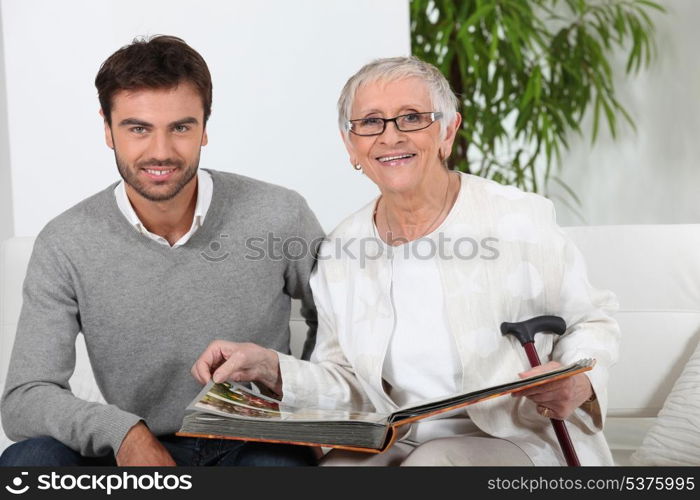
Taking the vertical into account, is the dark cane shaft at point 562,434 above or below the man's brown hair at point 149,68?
below

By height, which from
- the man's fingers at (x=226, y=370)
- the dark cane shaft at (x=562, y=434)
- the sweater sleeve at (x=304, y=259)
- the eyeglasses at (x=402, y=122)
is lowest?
the dark cane shaft at (x=562, y=434)

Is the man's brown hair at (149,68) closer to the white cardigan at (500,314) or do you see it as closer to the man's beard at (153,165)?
the man's beard at (153,165)

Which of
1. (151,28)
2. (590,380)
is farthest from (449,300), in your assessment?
(151,28)

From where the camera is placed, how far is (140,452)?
4.66ft

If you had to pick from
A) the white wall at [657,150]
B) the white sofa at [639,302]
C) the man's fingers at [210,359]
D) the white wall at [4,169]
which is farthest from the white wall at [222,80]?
the white wall at [657,150]

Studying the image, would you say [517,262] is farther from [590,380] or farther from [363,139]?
[363,139]

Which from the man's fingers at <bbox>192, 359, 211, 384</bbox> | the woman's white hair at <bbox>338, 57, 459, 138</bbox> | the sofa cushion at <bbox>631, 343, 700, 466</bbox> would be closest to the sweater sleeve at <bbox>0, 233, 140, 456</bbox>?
the man's fingers at <bbox>192, 359, 211, 384</bbox>

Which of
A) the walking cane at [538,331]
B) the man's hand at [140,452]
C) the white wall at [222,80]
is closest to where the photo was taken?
the man's hand at [140,452]

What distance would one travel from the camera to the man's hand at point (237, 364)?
58.5 inches

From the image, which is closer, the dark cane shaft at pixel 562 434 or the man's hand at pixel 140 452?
the man's hand at pixel 140 452

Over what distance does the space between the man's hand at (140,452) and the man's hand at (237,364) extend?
14 cm

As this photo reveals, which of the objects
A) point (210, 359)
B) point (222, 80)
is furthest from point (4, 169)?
point (210, 359)

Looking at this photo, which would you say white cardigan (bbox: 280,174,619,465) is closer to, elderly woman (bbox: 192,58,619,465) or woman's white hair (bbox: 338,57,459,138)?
elderly woman (bbox: 192,58,619,465)

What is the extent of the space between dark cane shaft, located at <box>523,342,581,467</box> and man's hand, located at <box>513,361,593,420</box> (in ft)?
0.13
